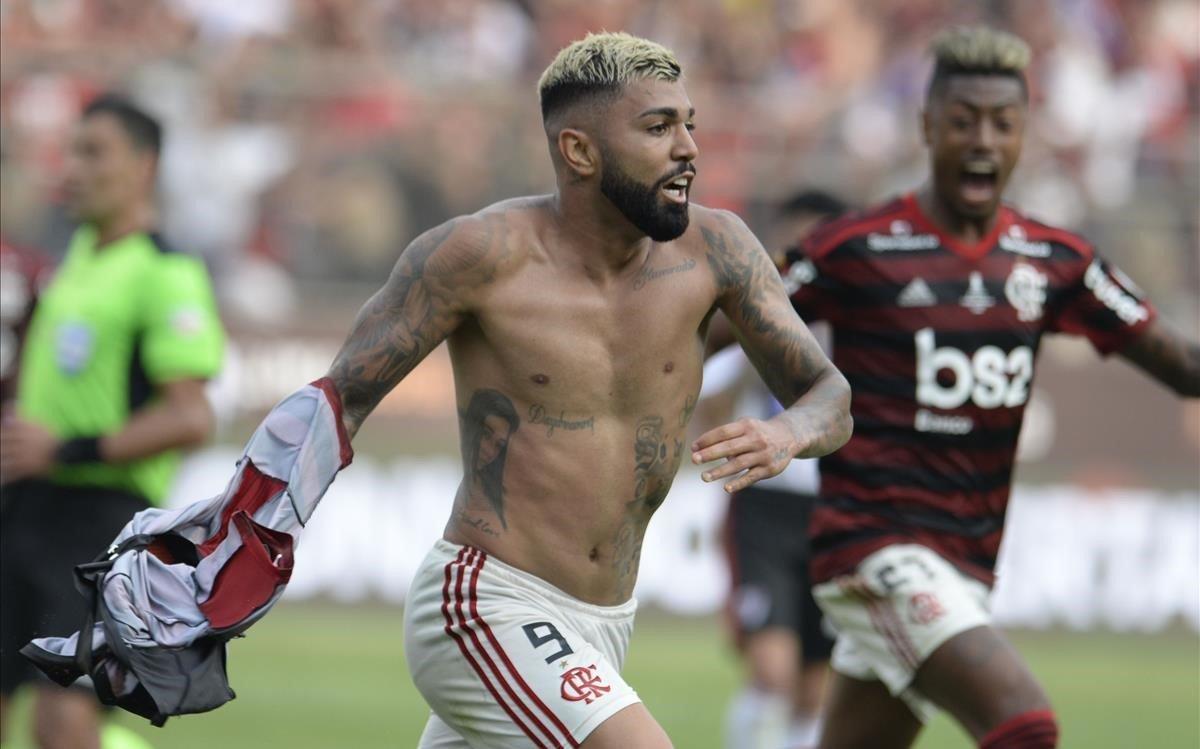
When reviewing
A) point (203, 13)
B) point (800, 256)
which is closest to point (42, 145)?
point (203, 13)

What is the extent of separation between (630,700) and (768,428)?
30.5 inches

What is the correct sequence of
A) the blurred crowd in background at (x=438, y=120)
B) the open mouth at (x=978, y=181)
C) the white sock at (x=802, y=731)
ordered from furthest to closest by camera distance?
1. the blurred crowd in background at (x=438, y=120)
2. the white sock at (x=802, y=731)
3. the open mouth at (x=978, y=181)

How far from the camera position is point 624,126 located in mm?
5371

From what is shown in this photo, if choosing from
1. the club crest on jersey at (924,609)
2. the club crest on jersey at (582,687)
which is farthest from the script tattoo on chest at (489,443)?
the club crest on jersey at (924,609)

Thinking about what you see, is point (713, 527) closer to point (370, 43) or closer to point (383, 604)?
point (383, 604)

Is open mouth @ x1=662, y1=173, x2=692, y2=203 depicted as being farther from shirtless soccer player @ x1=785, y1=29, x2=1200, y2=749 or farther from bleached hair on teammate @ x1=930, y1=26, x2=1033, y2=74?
bleached hair on teammate @ x1=930, y1=26, x2=1033, y2=74

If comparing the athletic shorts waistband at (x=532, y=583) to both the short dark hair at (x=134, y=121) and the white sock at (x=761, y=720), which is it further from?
the white sock at (x=761, y=720)

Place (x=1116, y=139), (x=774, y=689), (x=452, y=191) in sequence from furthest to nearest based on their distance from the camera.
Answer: (x=1116, y=139)
(x=452, y=191)
(x=774, y=689)

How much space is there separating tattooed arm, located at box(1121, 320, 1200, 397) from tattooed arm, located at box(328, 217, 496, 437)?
112 inches

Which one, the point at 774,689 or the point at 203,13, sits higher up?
the point at 203,13

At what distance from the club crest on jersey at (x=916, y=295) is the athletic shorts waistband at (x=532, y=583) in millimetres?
2011

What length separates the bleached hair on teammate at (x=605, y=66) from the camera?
537 cm

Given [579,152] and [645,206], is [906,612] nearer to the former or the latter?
[645,206]

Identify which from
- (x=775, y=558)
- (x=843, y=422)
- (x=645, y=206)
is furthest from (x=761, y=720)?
(x=645, y=206)
